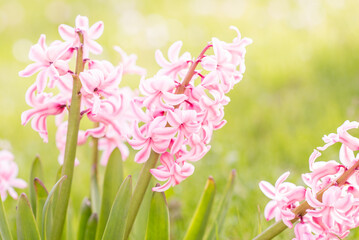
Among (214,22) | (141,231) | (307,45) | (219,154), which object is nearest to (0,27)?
(214,22)

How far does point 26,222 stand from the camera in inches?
53.1

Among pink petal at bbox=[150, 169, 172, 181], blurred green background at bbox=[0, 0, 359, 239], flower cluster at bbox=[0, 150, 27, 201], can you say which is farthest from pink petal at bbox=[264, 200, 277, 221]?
flower cluster at bbox=[0, 150, 27, 201]

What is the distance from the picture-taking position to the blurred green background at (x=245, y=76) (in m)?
2.92

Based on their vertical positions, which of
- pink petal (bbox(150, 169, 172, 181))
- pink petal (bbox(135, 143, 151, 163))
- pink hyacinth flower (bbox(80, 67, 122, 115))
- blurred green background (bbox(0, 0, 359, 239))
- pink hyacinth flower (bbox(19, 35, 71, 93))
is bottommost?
pink petal (bbox(150, 169, 172, 181))

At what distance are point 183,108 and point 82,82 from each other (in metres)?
0.25

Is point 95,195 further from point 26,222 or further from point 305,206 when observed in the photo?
point 305,206

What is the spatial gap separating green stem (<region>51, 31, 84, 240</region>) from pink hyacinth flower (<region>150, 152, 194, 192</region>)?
0.23m

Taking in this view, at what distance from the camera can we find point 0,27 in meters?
6.37

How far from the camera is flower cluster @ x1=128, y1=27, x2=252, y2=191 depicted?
120cm

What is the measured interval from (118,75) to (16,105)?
3.52 metres

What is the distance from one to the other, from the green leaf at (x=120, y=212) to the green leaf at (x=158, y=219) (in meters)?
0.08

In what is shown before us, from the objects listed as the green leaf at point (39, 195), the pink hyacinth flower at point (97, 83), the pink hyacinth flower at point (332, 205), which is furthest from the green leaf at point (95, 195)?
the pink hyacinth flower at point (332, 205)

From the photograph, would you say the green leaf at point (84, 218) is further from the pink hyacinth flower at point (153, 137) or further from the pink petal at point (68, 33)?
the pink petal at point (68, 33)

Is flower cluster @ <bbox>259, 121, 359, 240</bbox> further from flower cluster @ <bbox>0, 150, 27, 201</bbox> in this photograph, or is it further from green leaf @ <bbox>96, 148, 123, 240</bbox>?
flower cluster @ <bbox>0, 150, 27, 201</bbox>
